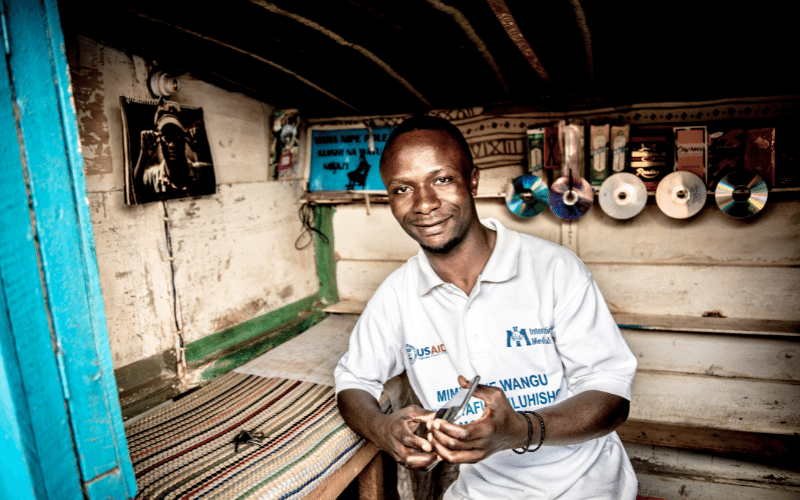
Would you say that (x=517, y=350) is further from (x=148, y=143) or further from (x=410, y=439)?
(x=148, y=143)

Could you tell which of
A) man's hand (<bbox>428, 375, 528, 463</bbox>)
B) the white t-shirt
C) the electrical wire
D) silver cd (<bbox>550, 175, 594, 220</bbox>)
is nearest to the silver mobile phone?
man's hand (<bbox>428, 375, 528, 463</bbox>)

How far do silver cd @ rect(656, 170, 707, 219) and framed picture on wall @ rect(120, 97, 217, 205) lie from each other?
8.10 feet

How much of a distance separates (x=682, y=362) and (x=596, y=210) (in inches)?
39.8

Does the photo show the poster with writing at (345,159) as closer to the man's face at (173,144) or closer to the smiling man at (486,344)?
the man's face at (173,144)

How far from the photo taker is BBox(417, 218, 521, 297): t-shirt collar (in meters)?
1.62

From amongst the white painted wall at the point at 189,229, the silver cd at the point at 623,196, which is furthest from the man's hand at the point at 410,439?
the silver cd at the point at 623,196

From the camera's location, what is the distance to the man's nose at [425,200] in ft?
5.35

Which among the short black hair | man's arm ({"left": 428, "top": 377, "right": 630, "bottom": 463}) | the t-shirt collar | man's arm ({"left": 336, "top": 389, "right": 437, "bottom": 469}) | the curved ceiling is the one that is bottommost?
man's arm ({"left": 336, "top": 389, "right": 437, "bottom": 469})

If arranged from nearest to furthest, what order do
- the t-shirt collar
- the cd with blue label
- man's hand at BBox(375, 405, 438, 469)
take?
man's hand at BBox(375, 405, 438, 469)
the t-shirt collar
the cd with blue label

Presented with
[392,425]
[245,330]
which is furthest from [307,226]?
[392,425]

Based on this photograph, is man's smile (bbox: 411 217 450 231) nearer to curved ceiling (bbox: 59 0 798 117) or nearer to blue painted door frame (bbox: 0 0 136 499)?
curved ceiling (bbox: 59 0 798 117)

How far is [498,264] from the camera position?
5.41ft

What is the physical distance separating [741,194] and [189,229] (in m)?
2.89

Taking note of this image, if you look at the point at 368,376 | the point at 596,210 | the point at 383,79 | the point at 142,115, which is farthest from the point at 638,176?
the point at 142,115
